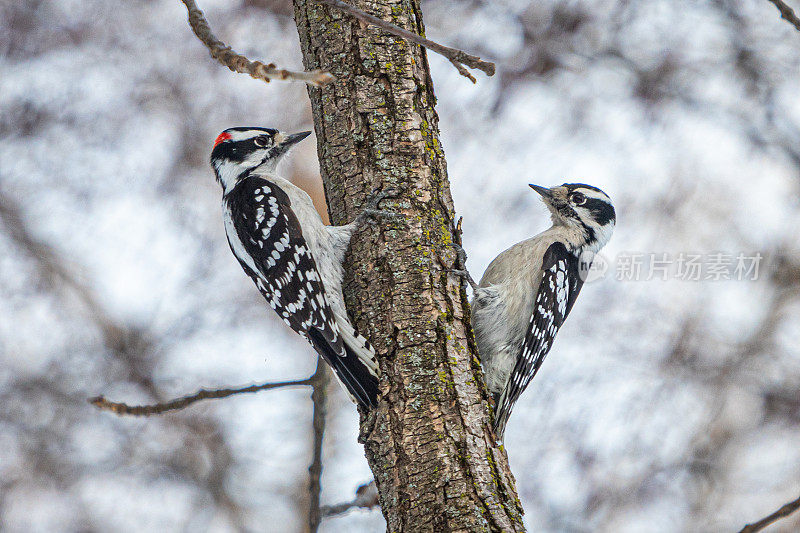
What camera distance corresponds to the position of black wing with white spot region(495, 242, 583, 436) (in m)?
3.88

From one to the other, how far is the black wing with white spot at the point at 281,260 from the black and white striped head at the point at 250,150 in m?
0.23

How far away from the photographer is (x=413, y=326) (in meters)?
2.63

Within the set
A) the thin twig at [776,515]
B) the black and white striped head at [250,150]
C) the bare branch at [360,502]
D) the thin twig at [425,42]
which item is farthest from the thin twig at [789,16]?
the black and white striped head at [250,150]

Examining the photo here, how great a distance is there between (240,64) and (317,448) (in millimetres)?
1474

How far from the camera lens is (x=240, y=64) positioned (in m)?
1.96

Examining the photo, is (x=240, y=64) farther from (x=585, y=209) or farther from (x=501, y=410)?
(x=585, y=209)

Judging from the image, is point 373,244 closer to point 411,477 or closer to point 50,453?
point 411,477

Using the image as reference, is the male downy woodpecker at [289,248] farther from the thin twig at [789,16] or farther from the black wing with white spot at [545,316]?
the thin twig at [789,16]

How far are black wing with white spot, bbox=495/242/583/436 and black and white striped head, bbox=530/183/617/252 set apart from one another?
1.00 feet

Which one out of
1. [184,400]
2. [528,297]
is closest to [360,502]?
[184,400]

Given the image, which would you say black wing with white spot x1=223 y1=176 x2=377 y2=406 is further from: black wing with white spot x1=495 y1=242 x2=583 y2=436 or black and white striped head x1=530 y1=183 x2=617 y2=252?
black and white striped head x1=530 y1=183 x2=617 y2=252

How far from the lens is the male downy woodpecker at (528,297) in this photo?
3.96 metres

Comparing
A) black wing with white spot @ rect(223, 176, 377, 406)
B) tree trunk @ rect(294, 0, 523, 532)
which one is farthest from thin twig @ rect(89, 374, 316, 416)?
tree trunk @ rect(294, 0, 523, 532)

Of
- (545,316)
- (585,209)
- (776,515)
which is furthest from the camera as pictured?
(585,209)
